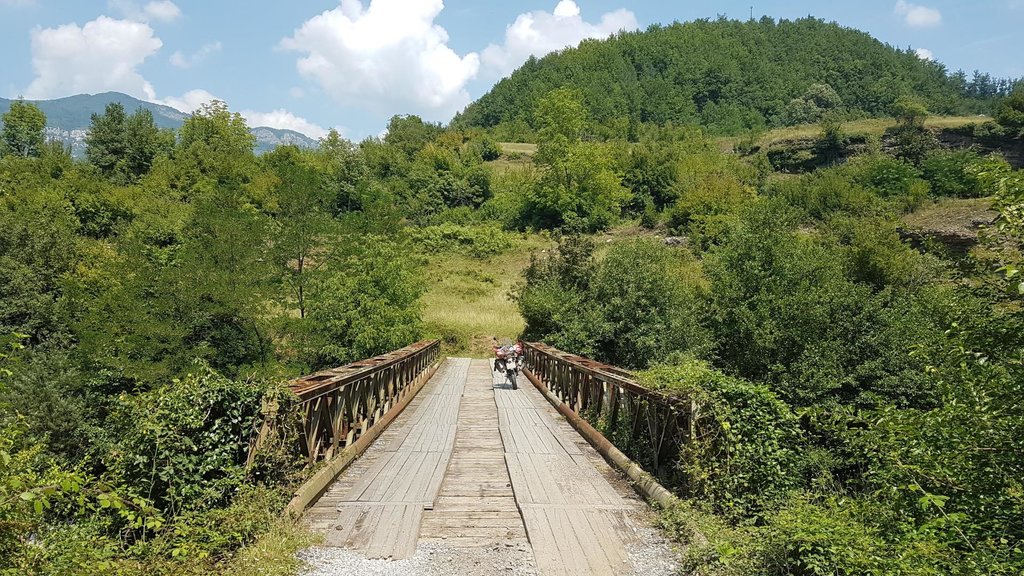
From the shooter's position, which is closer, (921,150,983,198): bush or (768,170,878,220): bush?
(768,170,878,220): bush

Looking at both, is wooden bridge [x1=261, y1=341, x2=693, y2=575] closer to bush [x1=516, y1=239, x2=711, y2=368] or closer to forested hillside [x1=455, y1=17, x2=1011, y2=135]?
bush [x1=516, y1=239, x2=711, y2=368]

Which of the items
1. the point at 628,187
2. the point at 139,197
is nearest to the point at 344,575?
the point at 139,197

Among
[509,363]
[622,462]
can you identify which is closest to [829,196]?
[509,363]

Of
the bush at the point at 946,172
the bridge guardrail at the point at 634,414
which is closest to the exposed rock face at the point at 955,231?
the bush at the point at 946,172

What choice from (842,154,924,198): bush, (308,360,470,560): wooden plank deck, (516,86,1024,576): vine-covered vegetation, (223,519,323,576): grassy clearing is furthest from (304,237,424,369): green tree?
(842,154,924,198): bush

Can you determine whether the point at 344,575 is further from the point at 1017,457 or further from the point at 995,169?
the point at 995,169

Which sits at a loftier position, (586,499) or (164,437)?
(164,437)

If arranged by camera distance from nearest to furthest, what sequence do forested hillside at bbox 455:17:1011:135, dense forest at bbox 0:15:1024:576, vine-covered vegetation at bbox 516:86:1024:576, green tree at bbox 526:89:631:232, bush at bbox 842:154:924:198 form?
vine-covered vegetation at bbox 516:86:1024:576, dense forest at bbox 0:15:1024:576, bush at bbox 842:154:924:198, green tree at bbox 526:89:631:232, forested hillside at bbox 455:17:1011:135

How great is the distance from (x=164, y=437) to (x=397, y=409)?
7.12m

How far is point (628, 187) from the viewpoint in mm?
66125

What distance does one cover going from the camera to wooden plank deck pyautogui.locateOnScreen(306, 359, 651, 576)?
472 cm

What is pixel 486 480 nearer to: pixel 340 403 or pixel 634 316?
pixel 340 403

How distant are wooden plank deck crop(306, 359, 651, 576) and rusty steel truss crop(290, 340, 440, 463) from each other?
0.45m

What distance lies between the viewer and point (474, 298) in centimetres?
4044
